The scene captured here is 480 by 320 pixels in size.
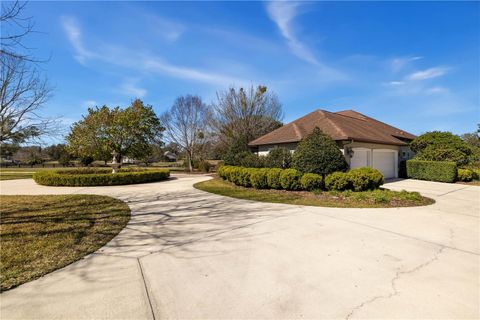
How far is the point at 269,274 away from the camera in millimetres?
3330

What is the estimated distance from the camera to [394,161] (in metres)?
17.8

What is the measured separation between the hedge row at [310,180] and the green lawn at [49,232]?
633 centimetres

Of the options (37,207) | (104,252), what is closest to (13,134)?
(37,207)

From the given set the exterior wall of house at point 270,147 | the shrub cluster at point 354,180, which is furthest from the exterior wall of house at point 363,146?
the shrub cluster at point 354,180

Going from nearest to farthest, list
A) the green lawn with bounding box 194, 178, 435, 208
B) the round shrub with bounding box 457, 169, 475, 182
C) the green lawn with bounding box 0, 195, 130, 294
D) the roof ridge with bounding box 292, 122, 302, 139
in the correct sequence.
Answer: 1. the green lawn with bounding box 0, 195, 130, 294
2. the green lawn with bounding box 194, 178, 435, 208
3. the round shrub with bounding box 457, 169, 475, 182
4. the roof ridge with bounding box 292, 122, 302, 139

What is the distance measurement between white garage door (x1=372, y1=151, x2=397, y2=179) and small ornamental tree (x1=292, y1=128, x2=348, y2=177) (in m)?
6.48

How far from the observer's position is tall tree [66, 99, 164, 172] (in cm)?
2355

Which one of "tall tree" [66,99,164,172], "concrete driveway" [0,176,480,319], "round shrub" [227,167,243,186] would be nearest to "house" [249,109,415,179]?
"round shrub" [227,167,243,186]

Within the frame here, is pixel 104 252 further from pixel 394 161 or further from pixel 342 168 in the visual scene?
pixel 394 161

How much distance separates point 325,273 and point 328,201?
5660 millimetres

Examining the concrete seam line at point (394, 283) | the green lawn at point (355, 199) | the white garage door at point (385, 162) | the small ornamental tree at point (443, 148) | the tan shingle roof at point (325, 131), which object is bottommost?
the concrete seam line at point (394, 283)

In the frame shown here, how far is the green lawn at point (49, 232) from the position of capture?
11.5ft

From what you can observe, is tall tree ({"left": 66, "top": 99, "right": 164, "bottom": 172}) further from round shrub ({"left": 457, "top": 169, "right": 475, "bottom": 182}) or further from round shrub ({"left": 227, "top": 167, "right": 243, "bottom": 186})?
round shrub ({"left": 457, "top": 169, "right": 475, "bottom": 182})

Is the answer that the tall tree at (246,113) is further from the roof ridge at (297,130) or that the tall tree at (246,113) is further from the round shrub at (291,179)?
the round shrub at (291,179)
